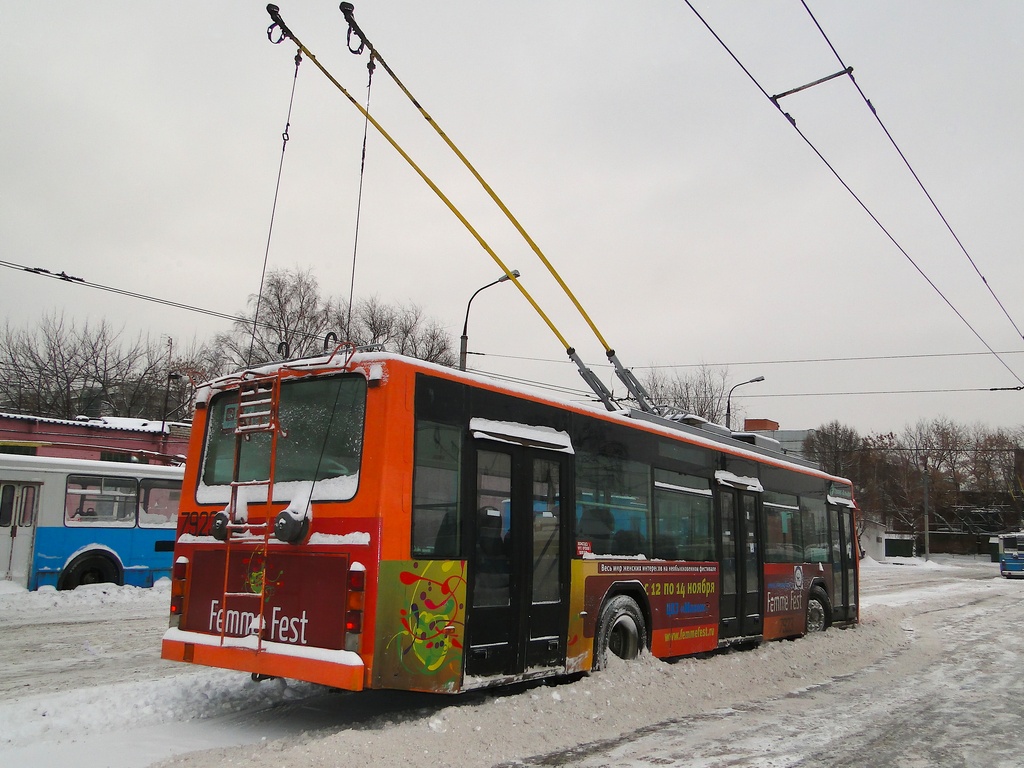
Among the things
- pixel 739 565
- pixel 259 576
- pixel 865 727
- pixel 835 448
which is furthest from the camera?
pixel 835 448

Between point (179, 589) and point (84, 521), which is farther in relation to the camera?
point (84, 521)

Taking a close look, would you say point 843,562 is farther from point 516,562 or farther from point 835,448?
point 835,448

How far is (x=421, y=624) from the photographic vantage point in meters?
6.13

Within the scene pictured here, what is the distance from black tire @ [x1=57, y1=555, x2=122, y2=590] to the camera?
52.2 feet

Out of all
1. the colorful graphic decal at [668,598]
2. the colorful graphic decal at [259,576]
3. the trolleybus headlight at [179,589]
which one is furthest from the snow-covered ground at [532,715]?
the colorful graphic decal at [259,576]

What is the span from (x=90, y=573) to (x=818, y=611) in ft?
46.1

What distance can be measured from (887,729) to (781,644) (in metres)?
4.58

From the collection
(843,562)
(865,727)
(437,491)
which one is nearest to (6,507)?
(437,491)

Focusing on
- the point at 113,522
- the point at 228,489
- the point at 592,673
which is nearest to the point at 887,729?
the point at 592,673

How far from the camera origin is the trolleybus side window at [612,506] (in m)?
8.27

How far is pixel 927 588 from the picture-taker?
96.9ft

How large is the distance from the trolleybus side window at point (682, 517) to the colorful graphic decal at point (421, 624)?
3.62m

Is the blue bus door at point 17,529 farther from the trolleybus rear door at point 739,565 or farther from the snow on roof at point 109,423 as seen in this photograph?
the trolleybus rear door at point 739,565

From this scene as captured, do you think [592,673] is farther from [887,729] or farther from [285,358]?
[285,358]
